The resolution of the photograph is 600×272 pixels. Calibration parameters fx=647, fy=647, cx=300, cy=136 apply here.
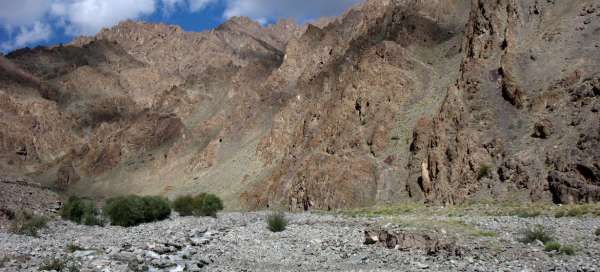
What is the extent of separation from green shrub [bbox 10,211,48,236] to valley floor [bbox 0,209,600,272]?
69 cm

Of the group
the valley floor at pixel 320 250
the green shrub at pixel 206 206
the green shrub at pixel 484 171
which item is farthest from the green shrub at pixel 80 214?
the green shrub at pixel 484 171

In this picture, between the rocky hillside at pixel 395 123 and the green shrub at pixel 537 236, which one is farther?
the rocky hillside at pixel 395 123

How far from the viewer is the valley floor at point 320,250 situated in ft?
77.2

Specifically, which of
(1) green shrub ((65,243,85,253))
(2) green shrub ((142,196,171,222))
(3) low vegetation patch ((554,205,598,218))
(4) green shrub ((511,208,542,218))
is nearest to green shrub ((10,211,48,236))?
(2) green shrub ((142,196,171,222))

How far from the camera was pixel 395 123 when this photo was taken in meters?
68.4

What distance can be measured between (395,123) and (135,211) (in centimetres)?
3100

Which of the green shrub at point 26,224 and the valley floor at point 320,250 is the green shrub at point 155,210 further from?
the valley floor at point 320,250

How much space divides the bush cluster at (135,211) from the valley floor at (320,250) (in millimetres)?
8183

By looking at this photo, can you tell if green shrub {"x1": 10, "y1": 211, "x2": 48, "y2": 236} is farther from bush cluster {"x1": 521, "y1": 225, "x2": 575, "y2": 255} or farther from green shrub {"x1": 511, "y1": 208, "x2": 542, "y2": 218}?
green shrub {"x1": 511, "y1": 208, "x2": 542, "y2": 218}

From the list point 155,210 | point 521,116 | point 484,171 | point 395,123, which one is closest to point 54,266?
point 155,210

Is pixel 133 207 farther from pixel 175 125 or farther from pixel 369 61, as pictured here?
pixel 175 125

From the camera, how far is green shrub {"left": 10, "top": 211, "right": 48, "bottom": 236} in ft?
119

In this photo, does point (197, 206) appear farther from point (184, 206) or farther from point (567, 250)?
point (567, 250)

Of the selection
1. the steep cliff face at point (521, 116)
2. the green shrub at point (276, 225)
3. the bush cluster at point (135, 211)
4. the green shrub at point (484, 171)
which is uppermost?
the steep cliff face at point (521, 116)
